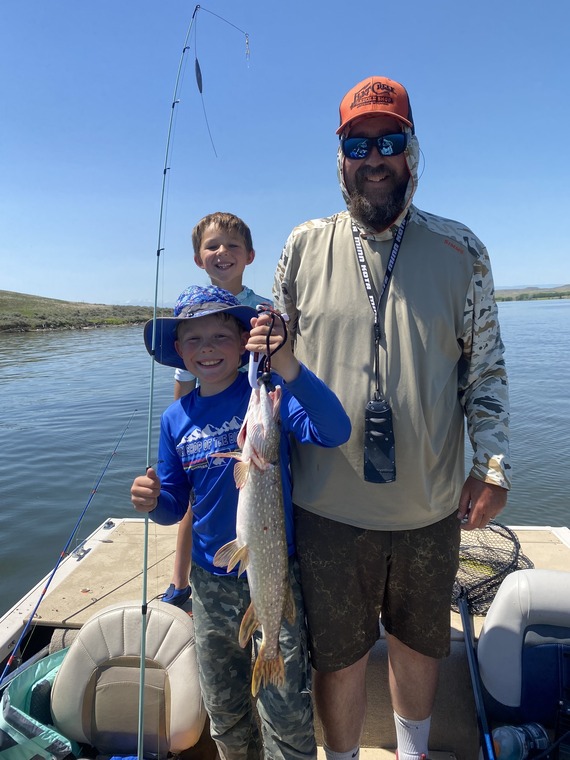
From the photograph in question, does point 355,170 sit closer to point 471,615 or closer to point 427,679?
point 427,679

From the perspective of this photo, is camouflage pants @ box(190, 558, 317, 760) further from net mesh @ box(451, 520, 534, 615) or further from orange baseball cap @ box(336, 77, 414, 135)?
orange baseball cap @ box(336, 77, 414, 135)

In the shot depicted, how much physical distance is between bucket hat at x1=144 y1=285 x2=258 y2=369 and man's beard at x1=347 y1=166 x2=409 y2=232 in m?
0.74

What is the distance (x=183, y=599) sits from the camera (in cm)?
386

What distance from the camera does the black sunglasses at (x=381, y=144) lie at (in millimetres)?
2490

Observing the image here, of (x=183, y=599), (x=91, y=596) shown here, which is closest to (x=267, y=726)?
(x=183, y=599)

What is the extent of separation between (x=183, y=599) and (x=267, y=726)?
64.5 inches

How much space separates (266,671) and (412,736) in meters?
1.14

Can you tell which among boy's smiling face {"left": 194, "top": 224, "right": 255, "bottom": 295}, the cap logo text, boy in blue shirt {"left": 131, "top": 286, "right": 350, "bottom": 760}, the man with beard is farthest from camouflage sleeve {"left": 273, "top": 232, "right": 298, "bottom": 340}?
boy's smiling face {"left": 194, "top": 224, "right": 255, "bottom": 295}

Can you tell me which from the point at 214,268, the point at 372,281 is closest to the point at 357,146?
the point at 372,281

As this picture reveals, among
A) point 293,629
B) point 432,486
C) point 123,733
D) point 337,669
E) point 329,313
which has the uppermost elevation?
point 329,313

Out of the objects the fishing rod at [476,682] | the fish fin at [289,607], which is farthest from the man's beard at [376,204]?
the fishing rod at [476,682]

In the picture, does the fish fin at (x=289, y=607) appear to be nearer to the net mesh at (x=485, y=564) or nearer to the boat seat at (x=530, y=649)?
the boat seat at (x=530, y=649)

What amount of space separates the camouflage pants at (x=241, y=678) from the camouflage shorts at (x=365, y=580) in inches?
4.1

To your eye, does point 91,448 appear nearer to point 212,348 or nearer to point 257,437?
point 212,348
